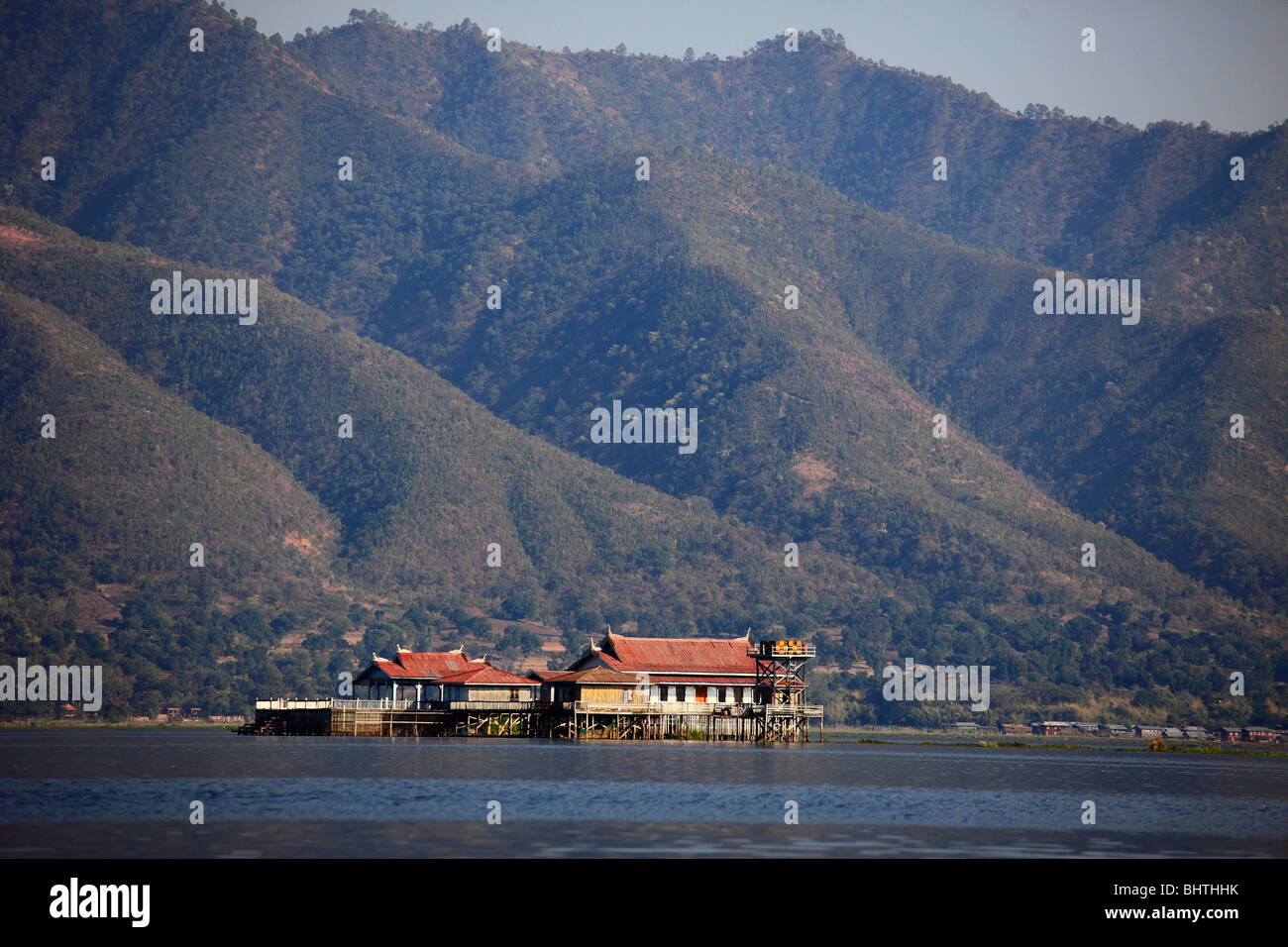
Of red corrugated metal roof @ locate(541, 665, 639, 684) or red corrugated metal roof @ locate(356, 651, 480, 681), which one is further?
red corrugated metal roof @ locate(356, 651, 480, 681)

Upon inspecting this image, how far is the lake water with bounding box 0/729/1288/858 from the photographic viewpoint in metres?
54.5

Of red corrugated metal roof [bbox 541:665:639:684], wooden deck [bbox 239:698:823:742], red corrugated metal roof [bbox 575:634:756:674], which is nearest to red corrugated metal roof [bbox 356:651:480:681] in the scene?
wooden deck [bbox 239:698:823:742]

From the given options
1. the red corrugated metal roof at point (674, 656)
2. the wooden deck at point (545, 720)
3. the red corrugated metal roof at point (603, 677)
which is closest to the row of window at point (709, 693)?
the wooden deck at point (545, 720)

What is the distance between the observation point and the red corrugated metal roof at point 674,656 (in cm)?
12475

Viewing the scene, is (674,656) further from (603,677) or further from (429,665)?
(429,665)

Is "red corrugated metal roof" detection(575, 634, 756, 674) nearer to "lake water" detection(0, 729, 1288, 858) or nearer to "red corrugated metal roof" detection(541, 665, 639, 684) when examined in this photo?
"red corrugated metal roof" detection(541, 665, 639, 684)

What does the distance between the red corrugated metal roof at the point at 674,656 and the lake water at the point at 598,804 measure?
10767 millimetres

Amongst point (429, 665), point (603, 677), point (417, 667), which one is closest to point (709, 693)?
point (603, 677)

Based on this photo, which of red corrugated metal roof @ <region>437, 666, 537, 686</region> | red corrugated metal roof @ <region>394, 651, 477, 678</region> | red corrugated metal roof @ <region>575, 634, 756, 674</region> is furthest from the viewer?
red corrugated metal roof @ <region>394, 651, 477, 678</region>

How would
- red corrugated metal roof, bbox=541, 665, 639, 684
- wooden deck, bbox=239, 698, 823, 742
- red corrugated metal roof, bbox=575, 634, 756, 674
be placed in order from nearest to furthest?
red corrugated metal roof, bbox=541, 665, 639, 684
red corrugated metal roof, bbox=575, 634, 756, 674
wooden deck, bbox=239, 698, 823, 742

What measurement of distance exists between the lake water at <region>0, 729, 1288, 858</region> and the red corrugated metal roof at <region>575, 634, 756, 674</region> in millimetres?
10767

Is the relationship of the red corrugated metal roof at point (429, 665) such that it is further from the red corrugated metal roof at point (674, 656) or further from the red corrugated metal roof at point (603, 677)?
the red corrugated metal roof at point (603, 677)
